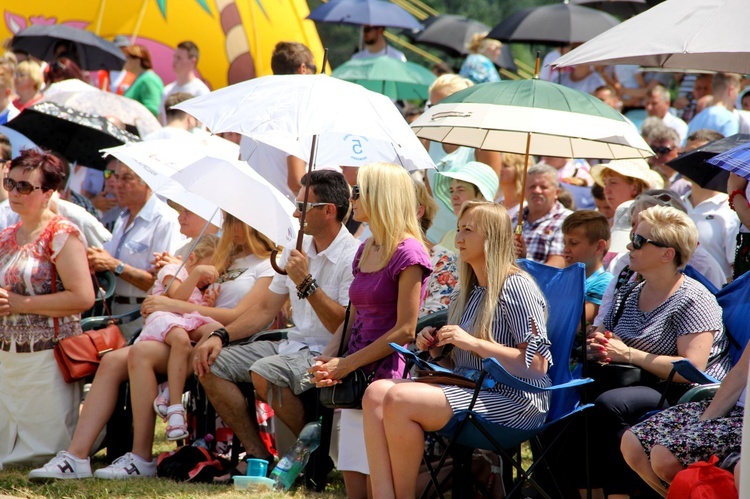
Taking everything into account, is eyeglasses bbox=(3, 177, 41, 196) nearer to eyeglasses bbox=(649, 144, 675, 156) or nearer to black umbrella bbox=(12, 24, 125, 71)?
eyeglasses bbox=(649, 144, 675, 156)

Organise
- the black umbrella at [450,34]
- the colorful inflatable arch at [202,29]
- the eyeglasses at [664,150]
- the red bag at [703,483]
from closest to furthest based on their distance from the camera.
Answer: the red bag at [703,483]
the eyeglasses at [664,150]
the colorful inflatable arch at [202,29]
the black umbrella at [450,34]

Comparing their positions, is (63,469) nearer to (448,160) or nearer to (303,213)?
(303,213)

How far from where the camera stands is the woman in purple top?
506 cm

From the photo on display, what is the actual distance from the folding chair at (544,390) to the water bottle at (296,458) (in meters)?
0.74

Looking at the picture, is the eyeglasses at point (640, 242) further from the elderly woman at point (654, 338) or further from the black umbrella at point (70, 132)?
the black umbrella at point (70, 132)

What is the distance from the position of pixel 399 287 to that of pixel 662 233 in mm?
1270

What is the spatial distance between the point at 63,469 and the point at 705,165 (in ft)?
13.1

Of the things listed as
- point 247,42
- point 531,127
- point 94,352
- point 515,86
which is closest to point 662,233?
point 531,127

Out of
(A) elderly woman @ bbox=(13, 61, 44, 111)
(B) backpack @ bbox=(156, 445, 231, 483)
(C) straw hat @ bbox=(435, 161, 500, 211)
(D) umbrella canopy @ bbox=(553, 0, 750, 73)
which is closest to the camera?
(D) umbrella canopy @ bbox=(553, 0, 750, 73)

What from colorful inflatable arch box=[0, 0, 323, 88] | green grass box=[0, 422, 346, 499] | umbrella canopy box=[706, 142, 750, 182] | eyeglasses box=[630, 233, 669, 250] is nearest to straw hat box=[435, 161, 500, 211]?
eyeglasses box=[630, 233, 669, 250]

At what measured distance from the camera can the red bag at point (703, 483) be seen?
12.2 ft

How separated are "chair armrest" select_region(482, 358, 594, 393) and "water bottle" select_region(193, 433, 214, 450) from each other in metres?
2.07

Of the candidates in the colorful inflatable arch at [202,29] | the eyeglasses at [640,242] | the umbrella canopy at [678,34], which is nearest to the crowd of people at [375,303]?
the eyeglasses at [640,242]

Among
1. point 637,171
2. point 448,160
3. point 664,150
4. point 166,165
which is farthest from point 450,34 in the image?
point 166,165
